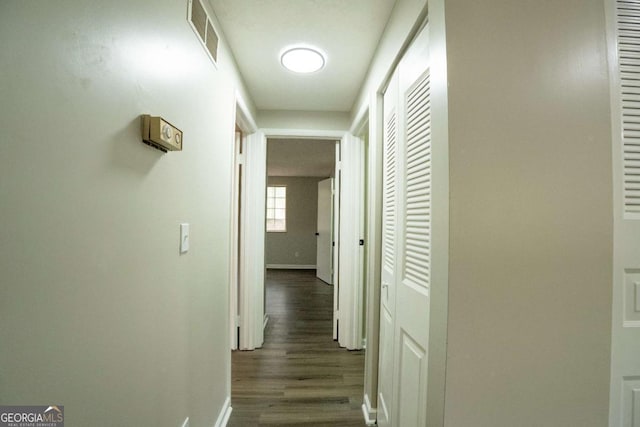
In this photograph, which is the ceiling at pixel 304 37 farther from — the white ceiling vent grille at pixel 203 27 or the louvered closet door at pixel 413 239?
the louvered closet door at pixel 413 239

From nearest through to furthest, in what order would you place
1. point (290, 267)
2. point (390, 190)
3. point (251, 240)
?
point (390, 190), point (251, 240), point (290, 267)

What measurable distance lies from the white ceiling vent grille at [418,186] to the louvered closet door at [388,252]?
0.47 feet

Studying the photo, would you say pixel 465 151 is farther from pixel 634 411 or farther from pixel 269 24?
pixel 269 24

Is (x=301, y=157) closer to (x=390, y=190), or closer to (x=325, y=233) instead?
(x=325, y=233)

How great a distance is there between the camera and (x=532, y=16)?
74 cm

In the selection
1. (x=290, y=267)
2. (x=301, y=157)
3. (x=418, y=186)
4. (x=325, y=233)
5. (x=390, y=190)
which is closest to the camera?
(x=418, y=186)

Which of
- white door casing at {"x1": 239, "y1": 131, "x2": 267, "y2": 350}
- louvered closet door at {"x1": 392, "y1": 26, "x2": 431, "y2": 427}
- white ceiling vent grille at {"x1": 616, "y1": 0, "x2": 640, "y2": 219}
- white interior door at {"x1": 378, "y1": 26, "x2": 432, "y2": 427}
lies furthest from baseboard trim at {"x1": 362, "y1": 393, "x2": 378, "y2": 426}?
white ceiling vent grille at {"x1": 616, "y1": 0, "x2": 640, "y2": 219}

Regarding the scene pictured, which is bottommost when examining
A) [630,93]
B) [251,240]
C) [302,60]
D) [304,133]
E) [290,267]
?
[290,267]

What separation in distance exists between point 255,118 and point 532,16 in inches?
83.4

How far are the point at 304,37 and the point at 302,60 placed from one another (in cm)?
19

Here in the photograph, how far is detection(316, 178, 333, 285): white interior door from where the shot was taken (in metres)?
4.97

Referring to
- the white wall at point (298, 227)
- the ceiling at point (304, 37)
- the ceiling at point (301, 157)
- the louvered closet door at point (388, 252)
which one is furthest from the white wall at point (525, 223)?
the white wall at point (298, 227)

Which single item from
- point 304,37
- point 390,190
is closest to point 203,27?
point 304,37

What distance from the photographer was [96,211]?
59cm
